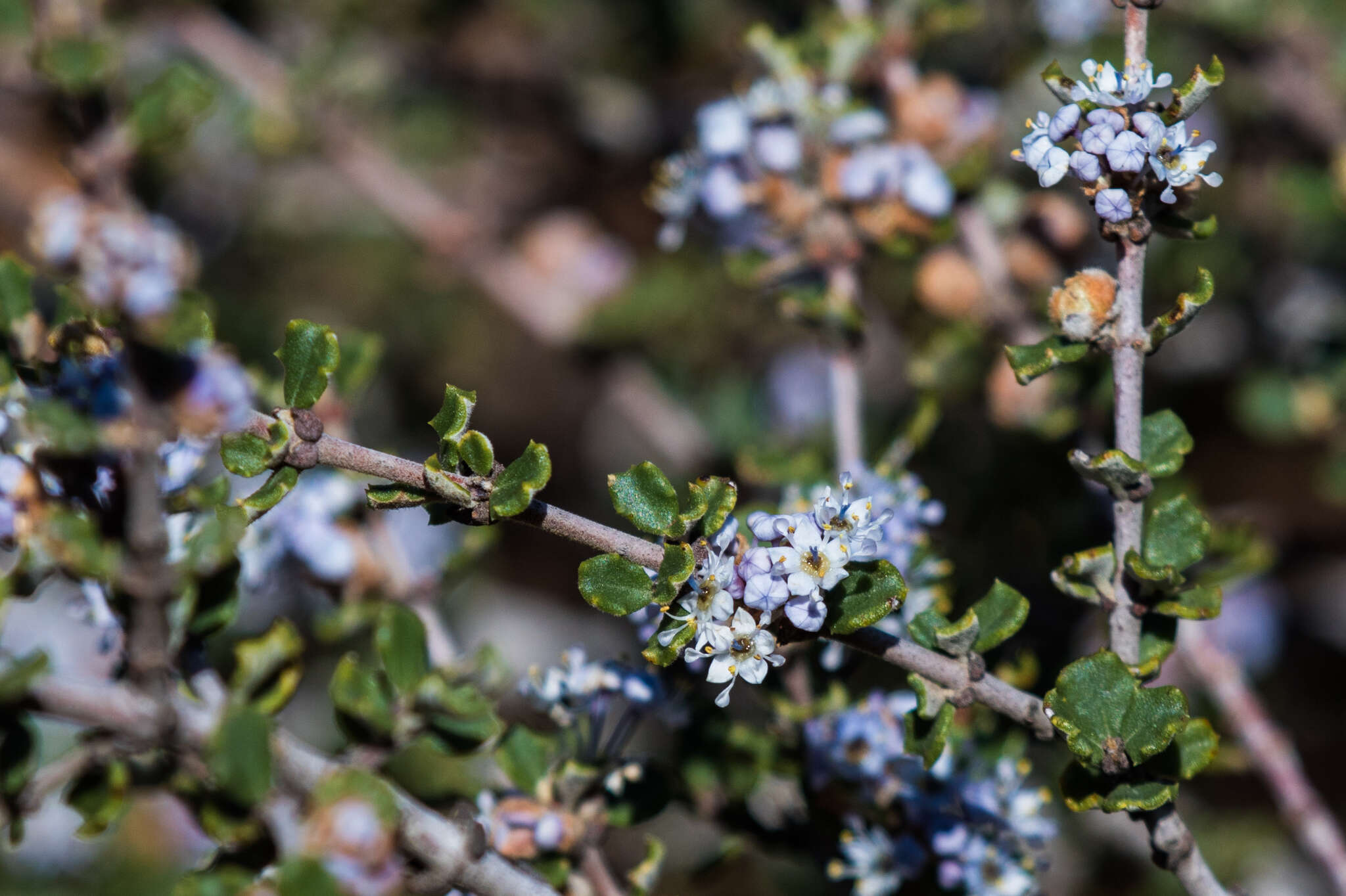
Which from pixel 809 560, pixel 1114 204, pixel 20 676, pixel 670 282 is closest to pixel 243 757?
pixel 20 676

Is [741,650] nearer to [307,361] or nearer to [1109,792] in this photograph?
[1109,792]

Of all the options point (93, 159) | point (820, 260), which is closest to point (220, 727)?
point (93, 159)

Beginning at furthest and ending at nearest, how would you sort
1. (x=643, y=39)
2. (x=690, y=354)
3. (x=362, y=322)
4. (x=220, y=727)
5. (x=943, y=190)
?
(x=362, y=322) < (x=643, y=39) < (x=690, y=354) < (x=943, y=190) < (x=220, y=727)

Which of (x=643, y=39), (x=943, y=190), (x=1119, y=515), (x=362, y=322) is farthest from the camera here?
(x=362, y=322)

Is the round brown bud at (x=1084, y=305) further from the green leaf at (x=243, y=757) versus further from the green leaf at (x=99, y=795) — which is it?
the green leaf at (x=99, y=795)

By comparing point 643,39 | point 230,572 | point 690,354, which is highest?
point 643,39

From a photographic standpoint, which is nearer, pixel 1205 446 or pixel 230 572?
pixel 230 572

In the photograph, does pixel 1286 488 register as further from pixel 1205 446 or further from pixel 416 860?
pixel 416 860
